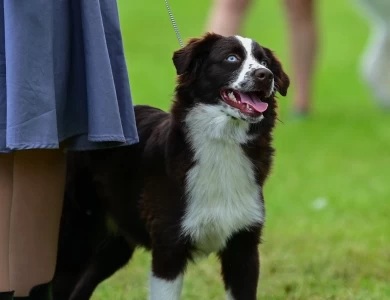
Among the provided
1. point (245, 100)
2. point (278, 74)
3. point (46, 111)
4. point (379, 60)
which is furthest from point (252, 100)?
point (379, 60)

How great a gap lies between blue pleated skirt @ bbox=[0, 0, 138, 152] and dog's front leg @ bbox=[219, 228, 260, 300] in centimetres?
60

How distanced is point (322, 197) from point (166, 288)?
393cm

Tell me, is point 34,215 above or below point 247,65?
below

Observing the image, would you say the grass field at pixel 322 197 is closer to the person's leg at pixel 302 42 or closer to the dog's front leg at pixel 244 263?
the person's leg at pixel 302 42

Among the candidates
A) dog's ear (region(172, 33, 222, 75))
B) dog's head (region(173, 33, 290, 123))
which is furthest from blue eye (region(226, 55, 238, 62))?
dog's ear (region(172, 33, 222, 75))

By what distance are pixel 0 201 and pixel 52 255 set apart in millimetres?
373

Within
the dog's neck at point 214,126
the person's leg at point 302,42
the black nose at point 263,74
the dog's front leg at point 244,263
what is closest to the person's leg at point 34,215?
the dog's neck at point 214,126

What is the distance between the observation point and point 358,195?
8102 millimetres

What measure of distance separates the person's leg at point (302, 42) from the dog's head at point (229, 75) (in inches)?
224

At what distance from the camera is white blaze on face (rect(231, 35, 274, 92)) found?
4184 millimetres

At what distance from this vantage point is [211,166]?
14.1ft

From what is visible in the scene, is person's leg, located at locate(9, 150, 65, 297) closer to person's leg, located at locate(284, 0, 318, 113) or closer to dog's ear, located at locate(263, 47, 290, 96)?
dog's ear, located at locate(263, 47, 290, 96)

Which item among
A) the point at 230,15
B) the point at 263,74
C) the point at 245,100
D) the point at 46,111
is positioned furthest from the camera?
the point at 230,15

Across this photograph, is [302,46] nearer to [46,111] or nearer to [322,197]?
[322,197]
